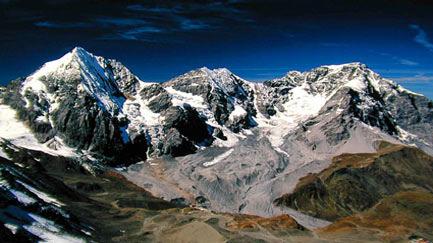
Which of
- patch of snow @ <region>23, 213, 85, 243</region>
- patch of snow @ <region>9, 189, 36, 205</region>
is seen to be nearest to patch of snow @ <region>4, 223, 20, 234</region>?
patch of snow @ <region>23, 213, 85, 243</region>

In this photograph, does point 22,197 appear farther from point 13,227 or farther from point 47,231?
point 13,227

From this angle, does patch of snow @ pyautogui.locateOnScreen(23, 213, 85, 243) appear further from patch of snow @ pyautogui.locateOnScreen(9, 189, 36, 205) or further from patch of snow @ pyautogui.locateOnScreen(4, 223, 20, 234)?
patch of snow @ pyautogui.locateOnScreen(9, 189, 36, 205)

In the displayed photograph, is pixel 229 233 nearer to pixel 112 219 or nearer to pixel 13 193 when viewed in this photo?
pixel 112 219

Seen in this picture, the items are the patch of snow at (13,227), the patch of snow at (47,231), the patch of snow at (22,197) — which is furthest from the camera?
the patch of snow at (22,197)

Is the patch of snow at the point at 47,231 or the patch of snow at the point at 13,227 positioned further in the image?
the patch of snow at the point at 47,231

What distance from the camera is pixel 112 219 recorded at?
18575 cm

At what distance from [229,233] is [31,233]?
67.1 m

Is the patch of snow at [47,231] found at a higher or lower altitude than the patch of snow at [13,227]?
lower

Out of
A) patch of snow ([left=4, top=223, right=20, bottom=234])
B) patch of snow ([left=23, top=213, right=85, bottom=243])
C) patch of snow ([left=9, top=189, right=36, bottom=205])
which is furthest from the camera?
patch of snow ([left=9, top=189, right=36, bottom=205])

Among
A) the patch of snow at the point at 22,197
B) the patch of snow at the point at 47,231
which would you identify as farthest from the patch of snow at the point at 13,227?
the patch of snow at the point at 22,197

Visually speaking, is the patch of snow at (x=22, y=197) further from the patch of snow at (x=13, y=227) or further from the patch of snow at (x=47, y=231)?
the patch of snow at (x=13, y=227)

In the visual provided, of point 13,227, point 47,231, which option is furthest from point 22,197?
point 13,227

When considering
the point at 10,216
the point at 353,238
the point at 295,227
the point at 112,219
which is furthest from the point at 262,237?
the point at 10,216

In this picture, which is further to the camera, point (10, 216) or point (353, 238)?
point (353, 238)
